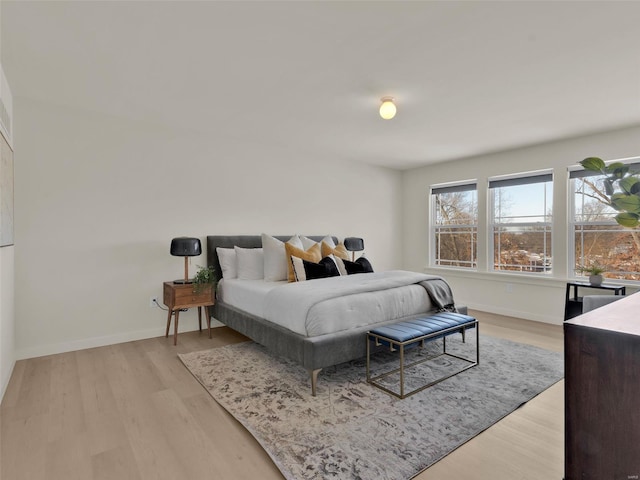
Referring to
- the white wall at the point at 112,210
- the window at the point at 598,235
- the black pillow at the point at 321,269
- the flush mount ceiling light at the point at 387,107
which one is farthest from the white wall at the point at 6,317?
the window at the point at 598,235

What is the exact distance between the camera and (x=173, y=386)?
8.84 feet

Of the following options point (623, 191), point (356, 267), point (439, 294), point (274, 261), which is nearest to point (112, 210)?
point (274, 261)

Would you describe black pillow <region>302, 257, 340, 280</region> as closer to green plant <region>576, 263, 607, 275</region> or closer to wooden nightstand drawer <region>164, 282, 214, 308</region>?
wooden nightstand drawer <region>164, 282, 214, 308</region>

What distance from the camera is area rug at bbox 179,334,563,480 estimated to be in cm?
181

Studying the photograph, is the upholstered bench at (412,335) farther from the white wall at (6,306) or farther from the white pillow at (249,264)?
the white wall at (6,306)

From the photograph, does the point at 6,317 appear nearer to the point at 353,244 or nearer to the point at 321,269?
the point at 321,269

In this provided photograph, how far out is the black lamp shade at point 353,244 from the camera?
18.0 ft

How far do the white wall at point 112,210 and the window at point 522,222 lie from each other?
3.28 metres

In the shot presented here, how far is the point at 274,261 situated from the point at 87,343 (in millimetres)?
2126

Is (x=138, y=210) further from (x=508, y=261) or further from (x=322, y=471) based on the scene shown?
(x=508, y=261)

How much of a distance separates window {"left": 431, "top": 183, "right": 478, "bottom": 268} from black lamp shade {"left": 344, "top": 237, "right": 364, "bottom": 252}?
156 cm

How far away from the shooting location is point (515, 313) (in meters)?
4.95

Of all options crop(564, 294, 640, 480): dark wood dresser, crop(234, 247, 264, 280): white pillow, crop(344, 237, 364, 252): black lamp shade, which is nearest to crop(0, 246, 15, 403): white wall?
crop(234, 247, 264, 280): white pillow

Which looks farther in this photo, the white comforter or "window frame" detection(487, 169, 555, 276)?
"window frame" detection(487, 169, 555, 276)
